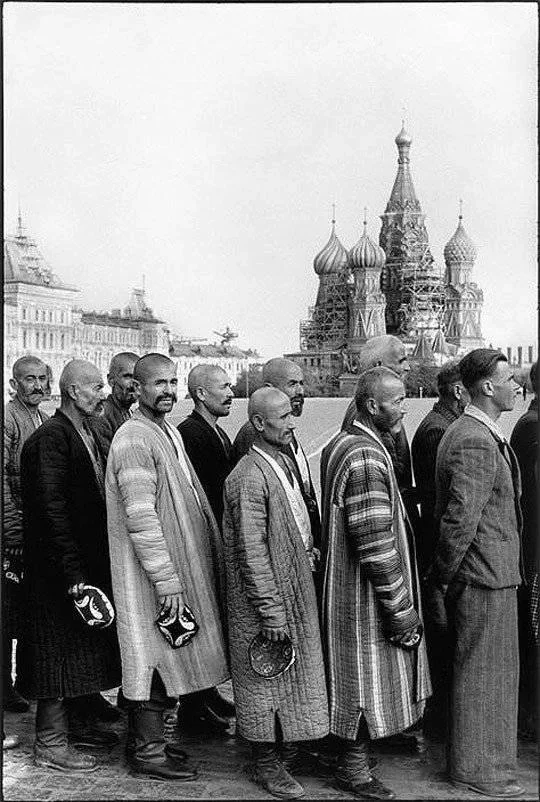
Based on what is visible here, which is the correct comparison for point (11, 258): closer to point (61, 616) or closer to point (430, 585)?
point (61, 616)

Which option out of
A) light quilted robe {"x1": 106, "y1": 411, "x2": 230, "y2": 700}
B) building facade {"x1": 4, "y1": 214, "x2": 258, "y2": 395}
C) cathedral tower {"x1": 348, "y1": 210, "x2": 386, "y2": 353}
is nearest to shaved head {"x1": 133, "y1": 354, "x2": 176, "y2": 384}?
light quilted robe {"x1": 106, "y1": 411, "x2": 230, "y2": 700}

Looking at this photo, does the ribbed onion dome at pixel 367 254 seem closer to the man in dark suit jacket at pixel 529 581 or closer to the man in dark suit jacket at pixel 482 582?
the man in dark suit jacket at pixel 529 581

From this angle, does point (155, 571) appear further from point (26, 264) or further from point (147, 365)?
point (26, 264)

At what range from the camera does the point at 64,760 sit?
418 centimetres

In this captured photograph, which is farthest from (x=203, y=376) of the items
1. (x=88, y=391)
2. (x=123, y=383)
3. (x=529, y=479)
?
(x=529, y=479)

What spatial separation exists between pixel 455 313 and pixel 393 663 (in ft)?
103

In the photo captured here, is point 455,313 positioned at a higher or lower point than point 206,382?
higher

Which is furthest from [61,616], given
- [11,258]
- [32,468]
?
[11,258]

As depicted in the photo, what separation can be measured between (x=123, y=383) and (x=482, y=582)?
7.29 ft

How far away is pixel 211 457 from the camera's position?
481 centimetres

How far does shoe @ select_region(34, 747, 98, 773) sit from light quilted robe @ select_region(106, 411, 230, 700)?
0.38 m

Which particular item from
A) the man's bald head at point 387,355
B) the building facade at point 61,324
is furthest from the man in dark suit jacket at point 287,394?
the building facade at point 61,324

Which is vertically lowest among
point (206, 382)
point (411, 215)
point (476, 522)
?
point (476, 522)

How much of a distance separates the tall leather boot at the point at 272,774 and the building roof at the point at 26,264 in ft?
14.0
